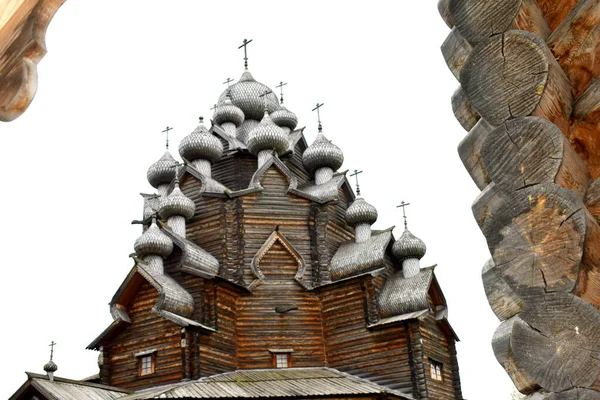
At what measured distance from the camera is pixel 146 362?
17.4 m

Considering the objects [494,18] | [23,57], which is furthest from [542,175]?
[23,57]

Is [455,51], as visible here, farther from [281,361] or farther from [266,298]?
[266,298]

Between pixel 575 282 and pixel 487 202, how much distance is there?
50cm

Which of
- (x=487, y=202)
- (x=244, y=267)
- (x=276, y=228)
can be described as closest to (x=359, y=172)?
(x=276, y=228)

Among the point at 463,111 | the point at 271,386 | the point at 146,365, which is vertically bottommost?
the point at 463,111

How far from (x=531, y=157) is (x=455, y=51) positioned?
947 millimetres

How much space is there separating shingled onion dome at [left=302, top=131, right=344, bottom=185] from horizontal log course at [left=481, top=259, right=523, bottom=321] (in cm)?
1844

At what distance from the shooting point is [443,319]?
63.9 feet

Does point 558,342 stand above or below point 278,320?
below

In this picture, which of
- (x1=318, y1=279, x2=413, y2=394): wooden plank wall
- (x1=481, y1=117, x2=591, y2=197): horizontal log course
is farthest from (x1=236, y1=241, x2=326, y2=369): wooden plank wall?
(x1=481, y1=117, x2=591, y2=197): horizontal log course

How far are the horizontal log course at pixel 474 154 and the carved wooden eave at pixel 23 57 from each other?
203 cm

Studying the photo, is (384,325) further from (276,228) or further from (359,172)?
(359,172)

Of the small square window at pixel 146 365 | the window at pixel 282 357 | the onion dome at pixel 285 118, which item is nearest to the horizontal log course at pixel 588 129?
the small square window at pixel 146 365

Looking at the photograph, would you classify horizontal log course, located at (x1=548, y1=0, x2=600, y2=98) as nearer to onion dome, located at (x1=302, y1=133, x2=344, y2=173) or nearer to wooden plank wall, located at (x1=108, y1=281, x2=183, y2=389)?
wooden plank wall, located at (x1=108, y1=281, x2=183, y2=389)
